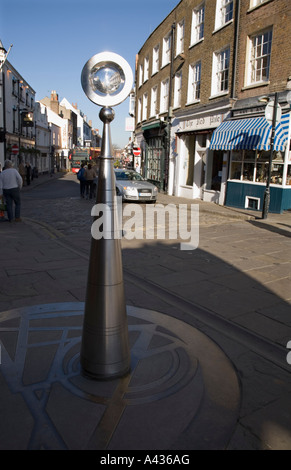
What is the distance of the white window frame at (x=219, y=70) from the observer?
15.7 meters

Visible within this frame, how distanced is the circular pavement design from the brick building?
10600mm

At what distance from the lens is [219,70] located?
16.2m

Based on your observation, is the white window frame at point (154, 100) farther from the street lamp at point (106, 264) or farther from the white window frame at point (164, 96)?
the street lamp at point (106, 264)

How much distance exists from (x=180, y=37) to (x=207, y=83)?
4975mm

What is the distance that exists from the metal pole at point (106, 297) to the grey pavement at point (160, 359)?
15cm

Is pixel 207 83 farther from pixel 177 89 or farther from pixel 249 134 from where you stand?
pixel 249 134

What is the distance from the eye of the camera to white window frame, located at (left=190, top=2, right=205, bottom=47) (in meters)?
17.6

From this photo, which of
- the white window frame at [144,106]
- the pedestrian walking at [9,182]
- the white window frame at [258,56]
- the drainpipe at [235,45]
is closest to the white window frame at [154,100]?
the white window frame at [144,106]

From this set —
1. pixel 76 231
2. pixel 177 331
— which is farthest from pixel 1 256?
pixel 177 331

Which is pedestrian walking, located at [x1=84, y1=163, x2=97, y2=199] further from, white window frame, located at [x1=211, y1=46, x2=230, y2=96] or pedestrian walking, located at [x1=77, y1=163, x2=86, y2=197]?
white window frame, located at [x1=211, y1=46, x2=230, y2=96]

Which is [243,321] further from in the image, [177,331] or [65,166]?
[65,166]

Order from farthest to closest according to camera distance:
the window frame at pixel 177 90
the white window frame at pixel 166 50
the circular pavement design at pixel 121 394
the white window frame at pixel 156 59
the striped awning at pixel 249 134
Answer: the white window frame at pixel 156 59
the white window frame at pixel 166 50
the window frame at pixel 177 90
the striped awning at pixel 249 134
the circular pavement design at pixel 121 394
